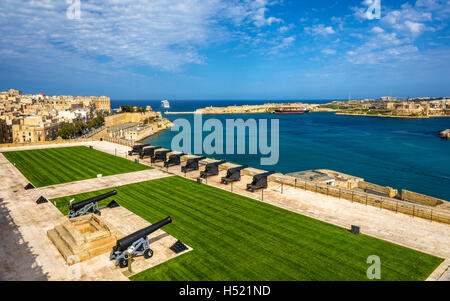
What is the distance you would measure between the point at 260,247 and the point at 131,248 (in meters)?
5.36

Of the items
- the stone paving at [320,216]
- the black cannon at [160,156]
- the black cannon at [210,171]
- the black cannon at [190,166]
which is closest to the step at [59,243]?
the stone paving at [320,216]

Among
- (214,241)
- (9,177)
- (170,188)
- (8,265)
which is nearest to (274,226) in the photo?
(214,241)

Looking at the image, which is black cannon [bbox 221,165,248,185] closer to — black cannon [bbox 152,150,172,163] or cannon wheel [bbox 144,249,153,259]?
black cannon [bbox 152,150,172,163]

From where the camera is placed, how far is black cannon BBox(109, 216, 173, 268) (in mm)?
10977

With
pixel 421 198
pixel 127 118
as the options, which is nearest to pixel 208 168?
pixel 421 198

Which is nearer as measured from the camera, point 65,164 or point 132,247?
point 132,247

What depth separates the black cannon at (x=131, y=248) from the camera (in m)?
11.0

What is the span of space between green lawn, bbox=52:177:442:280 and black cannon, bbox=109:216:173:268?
3.18 feet

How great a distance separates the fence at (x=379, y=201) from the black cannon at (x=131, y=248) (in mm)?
12280

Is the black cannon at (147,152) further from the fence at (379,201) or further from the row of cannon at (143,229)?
the fence at (379,201)

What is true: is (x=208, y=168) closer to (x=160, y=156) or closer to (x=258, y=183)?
(x=258, y=183)

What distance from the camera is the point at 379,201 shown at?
17281 mm

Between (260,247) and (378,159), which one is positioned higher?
(260,247)
